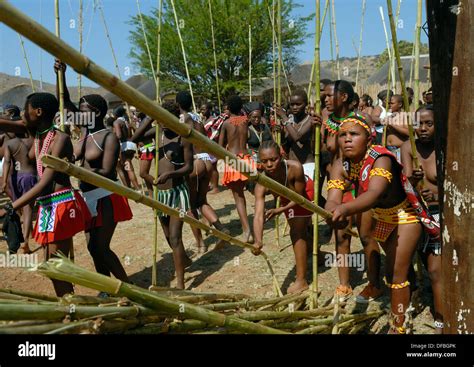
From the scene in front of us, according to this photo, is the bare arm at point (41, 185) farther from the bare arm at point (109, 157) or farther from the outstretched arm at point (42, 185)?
the bare arm at point (109, 157)

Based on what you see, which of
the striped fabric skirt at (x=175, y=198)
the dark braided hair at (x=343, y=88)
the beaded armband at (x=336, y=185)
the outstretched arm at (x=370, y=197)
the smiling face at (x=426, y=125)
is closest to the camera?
the outstretched arm at (x=370, y=197)

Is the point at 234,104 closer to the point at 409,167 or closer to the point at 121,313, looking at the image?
the point at 409,167

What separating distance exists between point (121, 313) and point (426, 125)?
306 cm

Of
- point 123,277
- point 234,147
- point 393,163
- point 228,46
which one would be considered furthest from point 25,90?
point 393,163

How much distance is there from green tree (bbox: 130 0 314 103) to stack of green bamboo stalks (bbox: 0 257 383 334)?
2341 cm

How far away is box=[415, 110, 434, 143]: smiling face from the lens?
4089mm

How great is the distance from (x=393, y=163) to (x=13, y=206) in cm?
280

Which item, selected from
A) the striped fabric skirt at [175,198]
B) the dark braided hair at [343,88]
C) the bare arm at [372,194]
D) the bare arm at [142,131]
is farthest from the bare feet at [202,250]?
the bare arm at [372,194]

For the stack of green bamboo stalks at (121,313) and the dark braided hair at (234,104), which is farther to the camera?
the dark braided hair at (234,104)

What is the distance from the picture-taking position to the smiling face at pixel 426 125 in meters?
4.09

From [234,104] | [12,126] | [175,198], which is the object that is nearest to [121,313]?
[12,126]

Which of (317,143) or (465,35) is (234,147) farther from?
(465,35)

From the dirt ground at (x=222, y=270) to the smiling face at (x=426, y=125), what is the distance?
136cm

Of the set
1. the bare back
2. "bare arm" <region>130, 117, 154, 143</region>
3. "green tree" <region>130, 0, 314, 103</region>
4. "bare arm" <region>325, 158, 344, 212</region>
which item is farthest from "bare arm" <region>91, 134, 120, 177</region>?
"green tree" <region>130, 0, 314, 103</region>
